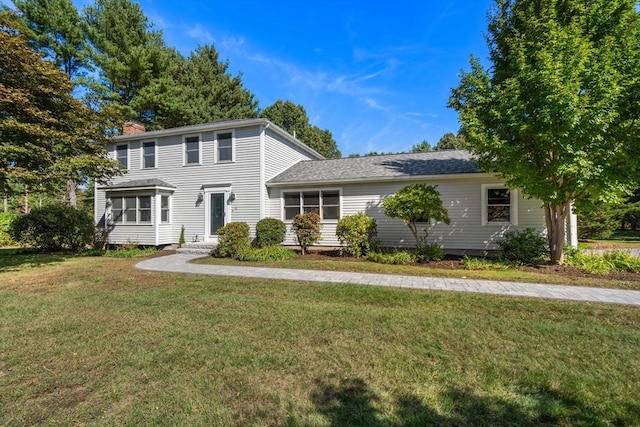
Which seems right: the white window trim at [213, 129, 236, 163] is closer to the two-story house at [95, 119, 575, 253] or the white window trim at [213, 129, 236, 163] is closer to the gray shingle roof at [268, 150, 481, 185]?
the two-story house at [95, 119, 575, 253]

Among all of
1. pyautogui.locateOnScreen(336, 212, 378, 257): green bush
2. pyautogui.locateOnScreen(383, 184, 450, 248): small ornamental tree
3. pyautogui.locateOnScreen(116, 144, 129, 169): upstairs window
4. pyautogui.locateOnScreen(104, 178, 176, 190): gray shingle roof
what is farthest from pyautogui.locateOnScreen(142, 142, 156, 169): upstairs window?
pyautogui.locateOnScreen(383, 184, 450, 248): small ornamental tree

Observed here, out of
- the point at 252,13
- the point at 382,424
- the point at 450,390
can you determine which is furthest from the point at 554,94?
the point at 252,13

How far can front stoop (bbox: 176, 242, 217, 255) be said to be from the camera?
13.1 meters

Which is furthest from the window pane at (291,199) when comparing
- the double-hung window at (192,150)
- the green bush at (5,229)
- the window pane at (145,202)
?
the green bush at (5,229)

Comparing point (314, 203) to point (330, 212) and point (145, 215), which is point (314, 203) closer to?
point (330, 212)

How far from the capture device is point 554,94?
24.1ft

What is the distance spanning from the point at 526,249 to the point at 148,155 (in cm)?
1669

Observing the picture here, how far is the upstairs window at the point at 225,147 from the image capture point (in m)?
13.9

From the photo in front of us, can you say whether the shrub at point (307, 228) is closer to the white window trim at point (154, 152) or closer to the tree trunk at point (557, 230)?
the tree trunk at point (557, 230)

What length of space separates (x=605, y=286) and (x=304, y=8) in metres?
13.9

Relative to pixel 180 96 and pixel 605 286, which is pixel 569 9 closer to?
pixel 605 286

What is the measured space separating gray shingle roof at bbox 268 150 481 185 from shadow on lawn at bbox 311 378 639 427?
9.69m

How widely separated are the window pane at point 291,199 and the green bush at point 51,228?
9.30m

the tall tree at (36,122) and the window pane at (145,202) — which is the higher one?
the tall tree at (36,122)
